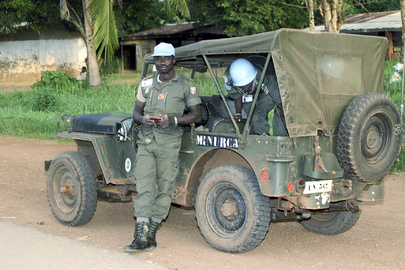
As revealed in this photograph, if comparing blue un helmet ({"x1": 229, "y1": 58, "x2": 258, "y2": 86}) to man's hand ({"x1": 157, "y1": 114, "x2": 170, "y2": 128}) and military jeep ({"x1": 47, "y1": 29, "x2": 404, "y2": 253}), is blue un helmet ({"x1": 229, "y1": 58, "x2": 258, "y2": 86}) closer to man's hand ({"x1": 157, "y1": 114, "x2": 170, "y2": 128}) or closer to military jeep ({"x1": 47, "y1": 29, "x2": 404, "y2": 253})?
military jeep ({"x1": 47, "y1": 29, "x2": 404, "y2": 253})

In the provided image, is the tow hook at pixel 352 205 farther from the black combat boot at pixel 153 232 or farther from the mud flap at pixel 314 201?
the black combat boot at pixel 153 232

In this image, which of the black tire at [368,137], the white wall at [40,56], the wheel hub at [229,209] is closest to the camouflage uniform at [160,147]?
the wheel hub at [229,209]

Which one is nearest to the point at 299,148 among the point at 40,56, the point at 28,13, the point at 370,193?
the point at 370,193

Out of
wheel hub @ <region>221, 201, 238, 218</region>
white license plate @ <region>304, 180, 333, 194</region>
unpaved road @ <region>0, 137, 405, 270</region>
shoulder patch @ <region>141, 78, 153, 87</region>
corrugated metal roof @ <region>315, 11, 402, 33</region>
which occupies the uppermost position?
corrugated metal roof @ <region>315, 11, 402, 33</region>

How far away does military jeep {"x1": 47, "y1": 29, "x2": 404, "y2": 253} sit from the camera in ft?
15.1

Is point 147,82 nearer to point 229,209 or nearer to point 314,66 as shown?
point 229,209

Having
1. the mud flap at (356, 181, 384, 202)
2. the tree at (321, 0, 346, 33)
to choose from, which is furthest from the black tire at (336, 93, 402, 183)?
the tree at (321, 0, 346, 33)

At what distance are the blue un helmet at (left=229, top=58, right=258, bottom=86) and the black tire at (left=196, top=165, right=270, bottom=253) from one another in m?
0.79

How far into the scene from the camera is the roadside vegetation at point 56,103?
536 inches

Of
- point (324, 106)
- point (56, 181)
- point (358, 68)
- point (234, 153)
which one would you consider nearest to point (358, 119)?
point (324, 106)

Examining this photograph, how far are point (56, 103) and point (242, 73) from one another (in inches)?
469

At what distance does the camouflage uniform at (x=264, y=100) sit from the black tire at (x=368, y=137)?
2.12 feet

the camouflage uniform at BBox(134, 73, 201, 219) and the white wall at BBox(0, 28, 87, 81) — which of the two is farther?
the white wall at BBox(0, 28, 87, 81)

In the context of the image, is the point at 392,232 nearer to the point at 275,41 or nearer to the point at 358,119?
the point at 358,119
